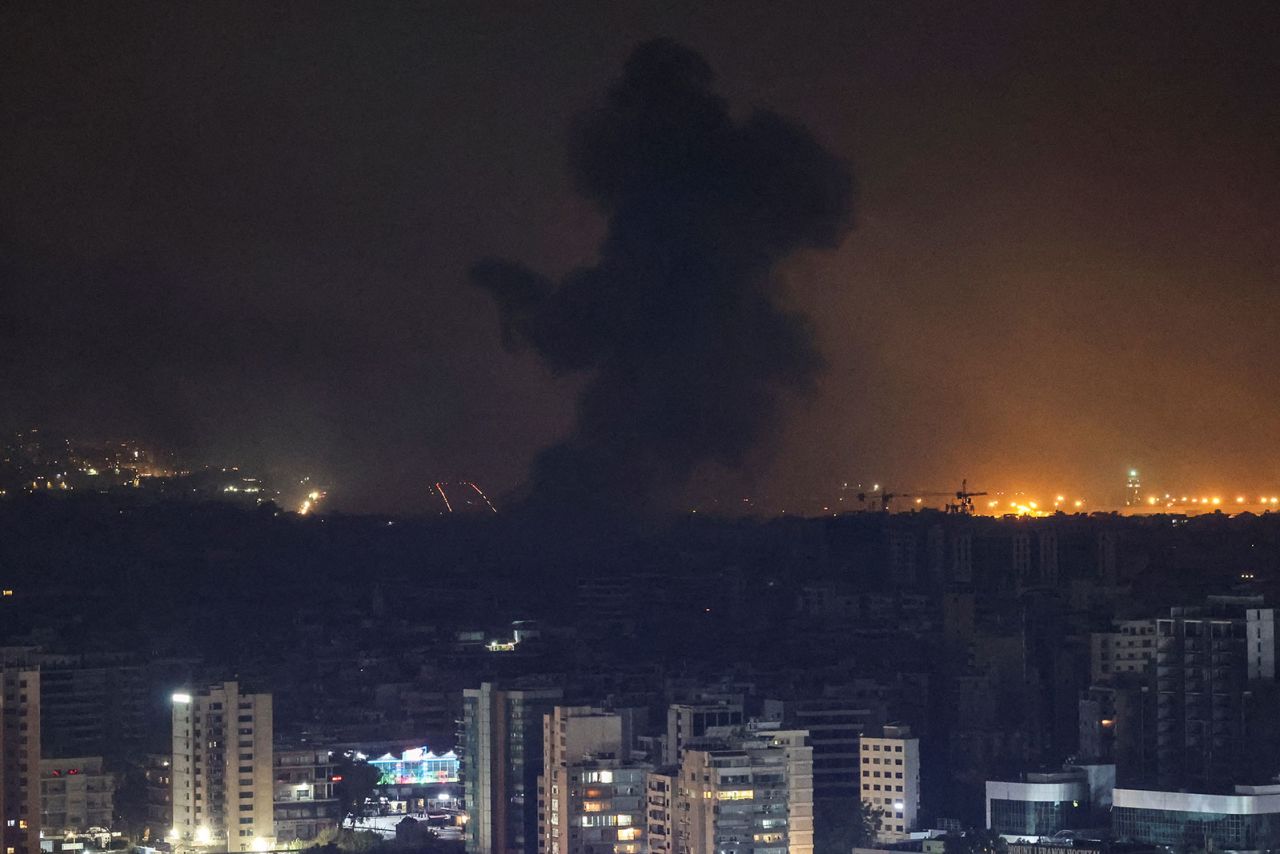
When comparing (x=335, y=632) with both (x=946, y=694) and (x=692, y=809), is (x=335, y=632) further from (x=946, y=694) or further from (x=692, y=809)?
Answer: (x=692, y=809)

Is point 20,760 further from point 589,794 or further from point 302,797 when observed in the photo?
point 589,794

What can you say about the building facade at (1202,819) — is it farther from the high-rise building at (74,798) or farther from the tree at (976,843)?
the high-rise building at (74,798)

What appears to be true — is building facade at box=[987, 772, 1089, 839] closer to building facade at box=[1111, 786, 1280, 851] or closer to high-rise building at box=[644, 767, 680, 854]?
building facade at box=[1111, 786, 1280, 851]

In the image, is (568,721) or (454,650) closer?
(568,721)

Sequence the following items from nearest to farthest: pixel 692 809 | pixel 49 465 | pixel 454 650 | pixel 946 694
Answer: pixel 692 809 < pixel 946 694 < pixel 454 650 < pixel 49 465

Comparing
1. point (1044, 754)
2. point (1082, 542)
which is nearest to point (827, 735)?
point (1044, 754)

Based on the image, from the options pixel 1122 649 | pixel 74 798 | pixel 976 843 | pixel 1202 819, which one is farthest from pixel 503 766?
pixel 1122 649
